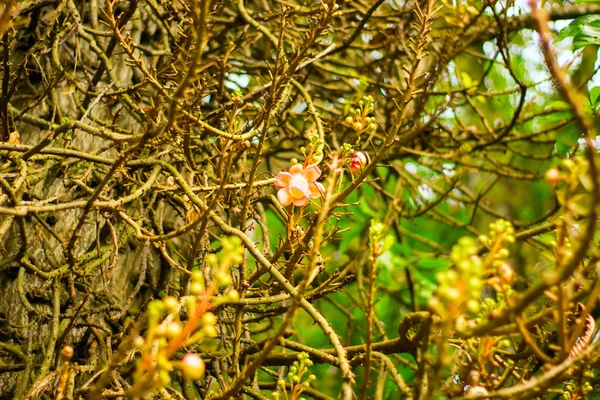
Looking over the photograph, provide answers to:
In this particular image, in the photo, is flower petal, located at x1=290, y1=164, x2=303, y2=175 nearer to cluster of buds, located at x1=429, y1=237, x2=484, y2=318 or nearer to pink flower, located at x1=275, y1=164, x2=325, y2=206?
pink flower, located at x1=275, y1=164, x2=325, y2=206

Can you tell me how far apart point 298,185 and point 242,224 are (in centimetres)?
17

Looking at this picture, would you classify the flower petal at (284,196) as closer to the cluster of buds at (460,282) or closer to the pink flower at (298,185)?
the pink flower at (298,185)

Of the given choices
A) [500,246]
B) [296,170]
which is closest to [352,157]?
[296,170]

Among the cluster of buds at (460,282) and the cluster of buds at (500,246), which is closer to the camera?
the cluster of buds at (460,282)

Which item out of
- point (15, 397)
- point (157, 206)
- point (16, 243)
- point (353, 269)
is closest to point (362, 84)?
point (353, 269)

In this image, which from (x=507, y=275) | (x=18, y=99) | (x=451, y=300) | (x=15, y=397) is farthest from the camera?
(x=18, y=99)

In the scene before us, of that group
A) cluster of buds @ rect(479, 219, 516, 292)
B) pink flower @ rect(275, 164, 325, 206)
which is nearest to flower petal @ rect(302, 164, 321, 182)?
pink flower @ rect(275, 164, 325, 206)

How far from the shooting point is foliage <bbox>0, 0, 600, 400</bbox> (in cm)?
92

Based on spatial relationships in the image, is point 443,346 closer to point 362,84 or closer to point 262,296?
point 262,296

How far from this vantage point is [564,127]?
8.81ft

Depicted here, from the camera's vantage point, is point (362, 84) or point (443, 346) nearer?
point (443, 346)

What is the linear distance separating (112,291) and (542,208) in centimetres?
331

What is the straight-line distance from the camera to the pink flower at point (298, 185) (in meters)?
1.46

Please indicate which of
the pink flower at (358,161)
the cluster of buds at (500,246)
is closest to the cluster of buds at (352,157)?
the pink flower at (358,161)
